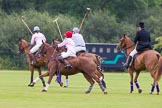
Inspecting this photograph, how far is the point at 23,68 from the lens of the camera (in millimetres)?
66688

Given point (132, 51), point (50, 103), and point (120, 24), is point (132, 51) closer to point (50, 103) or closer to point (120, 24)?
point (50, 103)

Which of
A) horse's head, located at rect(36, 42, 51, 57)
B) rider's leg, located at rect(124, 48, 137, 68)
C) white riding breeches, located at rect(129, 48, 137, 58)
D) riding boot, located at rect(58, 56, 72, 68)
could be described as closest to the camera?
riding boot, located at rect(58, 56, 72, 68)

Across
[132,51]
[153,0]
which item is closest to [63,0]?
[153,0]

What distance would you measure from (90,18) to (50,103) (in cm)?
5603

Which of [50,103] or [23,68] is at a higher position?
[50,103]

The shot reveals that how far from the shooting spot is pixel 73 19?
76.6 metres

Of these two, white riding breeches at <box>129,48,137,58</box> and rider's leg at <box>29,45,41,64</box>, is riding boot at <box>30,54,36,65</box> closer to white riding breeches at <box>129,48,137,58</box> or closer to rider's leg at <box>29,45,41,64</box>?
rider's leg at <box>29,45,41,64</box>

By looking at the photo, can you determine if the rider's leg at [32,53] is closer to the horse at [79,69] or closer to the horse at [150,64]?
the horse at [79,69]

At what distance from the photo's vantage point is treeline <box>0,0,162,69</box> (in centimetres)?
6794

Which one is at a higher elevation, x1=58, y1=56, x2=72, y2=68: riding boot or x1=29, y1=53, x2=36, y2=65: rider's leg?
x1=58, y1=56, x2=72, y2=68: riding boot

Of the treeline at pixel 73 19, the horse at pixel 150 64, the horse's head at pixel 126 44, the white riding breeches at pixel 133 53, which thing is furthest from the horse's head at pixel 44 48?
the treeline at pixel 73 19

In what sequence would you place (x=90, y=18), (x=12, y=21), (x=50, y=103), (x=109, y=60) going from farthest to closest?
(x=90, y=18) → (x=12, y=21) → (x=109, y=60) → (x=50, y=103)

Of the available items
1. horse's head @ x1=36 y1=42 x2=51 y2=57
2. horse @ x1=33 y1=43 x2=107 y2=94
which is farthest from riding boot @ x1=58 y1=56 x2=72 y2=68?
horse's head @ x1=36 y1=42 x2=51 y2=57

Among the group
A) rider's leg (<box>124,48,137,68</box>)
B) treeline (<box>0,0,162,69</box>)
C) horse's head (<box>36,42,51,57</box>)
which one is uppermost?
horse's head (<box>36,42,51,57</box>)
